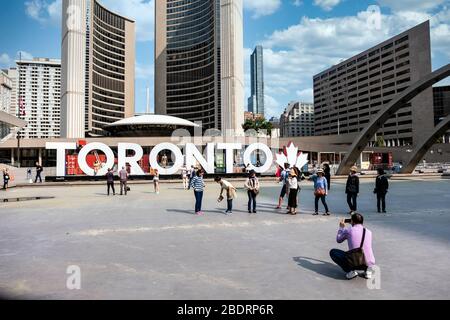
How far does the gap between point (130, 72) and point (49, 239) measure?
15239cm

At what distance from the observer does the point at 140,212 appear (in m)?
11.8

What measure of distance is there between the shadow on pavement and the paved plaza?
0.06 ft

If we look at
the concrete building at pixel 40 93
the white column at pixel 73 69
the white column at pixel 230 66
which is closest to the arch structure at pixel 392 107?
the white column at pixel 230 66

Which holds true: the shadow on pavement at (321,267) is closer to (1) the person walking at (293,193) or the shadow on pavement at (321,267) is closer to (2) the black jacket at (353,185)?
(1) the person walking at (293,193)

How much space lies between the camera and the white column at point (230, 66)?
340ft

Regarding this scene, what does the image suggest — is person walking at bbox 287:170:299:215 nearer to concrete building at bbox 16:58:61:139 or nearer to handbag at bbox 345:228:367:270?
handbag at bbox 345:228:367:270

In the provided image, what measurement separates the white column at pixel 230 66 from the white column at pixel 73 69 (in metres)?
42.3

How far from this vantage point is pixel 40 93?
171 meters

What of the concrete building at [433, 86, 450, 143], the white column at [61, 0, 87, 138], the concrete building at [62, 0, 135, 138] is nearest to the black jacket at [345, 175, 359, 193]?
the white column at [61, 0, 87, 138]

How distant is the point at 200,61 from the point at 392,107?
112413 mm

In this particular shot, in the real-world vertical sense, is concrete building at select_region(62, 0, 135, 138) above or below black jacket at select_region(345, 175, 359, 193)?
above

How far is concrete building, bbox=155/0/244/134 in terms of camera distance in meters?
104

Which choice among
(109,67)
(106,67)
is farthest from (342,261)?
(109,67)

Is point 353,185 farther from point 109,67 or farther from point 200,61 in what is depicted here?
point 109,67
